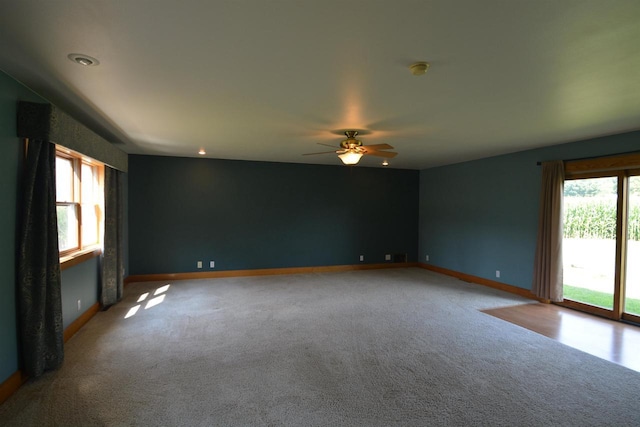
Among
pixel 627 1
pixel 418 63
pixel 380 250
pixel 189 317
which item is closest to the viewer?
pixel 627 1

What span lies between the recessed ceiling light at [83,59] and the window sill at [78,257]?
2.20 meters

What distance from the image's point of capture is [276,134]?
167 inches

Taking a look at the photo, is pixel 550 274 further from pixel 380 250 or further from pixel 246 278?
pixel 246 278

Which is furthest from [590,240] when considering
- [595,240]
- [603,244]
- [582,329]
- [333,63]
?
[333,63]

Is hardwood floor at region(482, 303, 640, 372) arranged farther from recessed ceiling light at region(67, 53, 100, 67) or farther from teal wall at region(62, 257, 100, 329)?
teal wall at region(62, 257, 100, 329)

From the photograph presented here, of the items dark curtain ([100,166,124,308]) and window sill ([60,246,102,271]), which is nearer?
window sill ([60,246,102,271])

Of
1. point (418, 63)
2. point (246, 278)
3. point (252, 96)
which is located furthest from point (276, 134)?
point (246, 278)

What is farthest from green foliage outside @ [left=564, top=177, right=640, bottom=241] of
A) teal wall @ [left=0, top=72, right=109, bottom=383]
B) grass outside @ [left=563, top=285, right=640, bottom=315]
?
teal wall @ [left=0, top=72, right=109, bottom=383]

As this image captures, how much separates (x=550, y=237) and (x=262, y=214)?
5136mm

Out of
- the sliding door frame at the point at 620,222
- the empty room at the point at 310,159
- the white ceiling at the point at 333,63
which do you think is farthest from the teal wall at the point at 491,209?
the white ceiling at the point at 333,63

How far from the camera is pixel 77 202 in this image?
397cm

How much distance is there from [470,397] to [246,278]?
4792 millimetres

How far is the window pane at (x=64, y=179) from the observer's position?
356cm

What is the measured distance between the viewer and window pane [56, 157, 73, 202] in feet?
11.7
